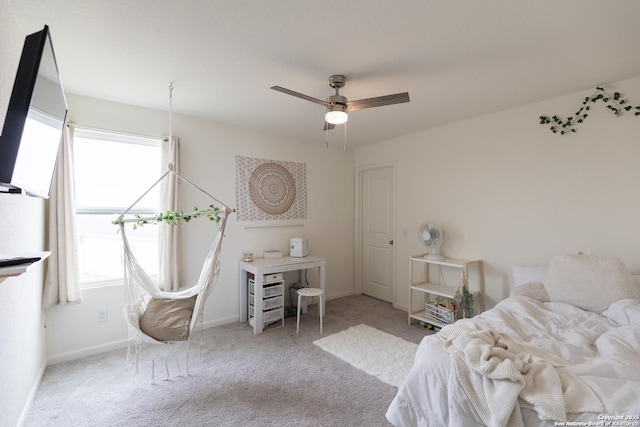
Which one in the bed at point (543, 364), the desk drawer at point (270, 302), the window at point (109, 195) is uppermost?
the window at point (109, 195)

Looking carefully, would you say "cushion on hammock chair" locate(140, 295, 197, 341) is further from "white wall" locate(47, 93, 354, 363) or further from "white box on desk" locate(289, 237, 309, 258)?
"white box on desk" locate(289, 237, 309, 258)

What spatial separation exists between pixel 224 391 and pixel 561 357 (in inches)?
86.6

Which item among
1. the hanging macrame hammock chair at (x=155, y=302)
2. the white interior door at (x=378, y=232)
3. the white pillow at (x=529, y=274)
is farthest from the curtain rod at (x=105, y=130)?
the white pillow at (x=529, y=274)

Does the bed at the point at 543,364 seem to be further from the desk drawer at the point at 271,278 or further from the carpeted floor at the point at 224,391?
the desk drawer at the point at 271,278

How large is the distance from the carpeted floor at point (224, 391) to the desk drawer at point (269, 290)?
1.74 feet

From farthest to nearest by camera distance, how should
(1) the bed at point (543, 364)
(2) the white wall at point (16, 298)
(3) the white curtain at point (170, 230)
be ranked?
1. (3) the white curtain at point (170, 230)
2. (2) the white wall at point (16, 298)
3. (1) the bed at point (543, 364)

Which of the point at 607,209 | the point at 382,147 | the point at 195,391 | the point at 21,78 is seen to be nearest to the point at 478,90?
the point at 607,209

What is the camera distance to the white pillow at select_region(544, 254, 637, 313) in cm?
215

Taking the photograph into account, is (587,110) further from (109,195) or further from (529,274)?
(109,195)

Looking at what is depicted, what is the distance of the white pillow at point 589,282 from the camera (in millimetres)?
2148

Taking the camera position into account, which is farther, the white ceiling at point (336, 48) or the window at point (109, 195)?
the window at point (109, 195)

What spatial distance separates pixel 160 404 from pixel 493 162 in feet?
12.3

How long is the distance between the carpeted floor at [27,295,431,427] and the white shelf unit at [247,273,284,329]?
361 mm

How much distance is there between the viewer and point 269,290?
3.48 m
